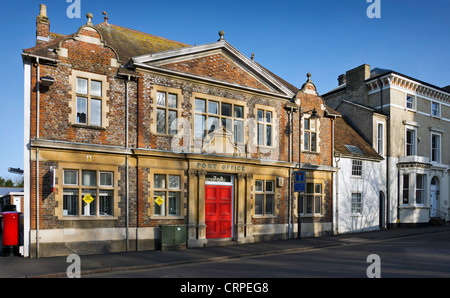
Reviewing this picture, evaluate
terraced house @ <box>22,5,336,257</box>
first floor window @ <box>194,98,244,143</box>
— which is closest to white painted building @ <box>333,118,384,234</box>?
terraced house @ <box>22,5,336,257</box>

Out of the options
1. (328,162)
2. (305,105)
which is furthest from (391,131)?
(305,105)

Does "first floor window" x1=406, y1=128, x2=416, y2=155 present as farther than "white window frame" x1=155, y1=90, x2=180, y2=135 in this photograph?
Yes

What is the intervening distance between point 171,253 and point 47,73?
8.21 m

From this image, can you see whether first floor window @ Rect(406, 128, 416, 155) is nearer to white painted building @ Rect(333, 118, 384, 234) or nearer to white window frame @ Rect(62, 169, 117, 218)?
white painted building @ Rect(333, 118, 384, 234)

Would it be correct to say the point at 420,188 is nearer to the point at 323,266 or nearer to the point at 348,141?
the point at 348,141

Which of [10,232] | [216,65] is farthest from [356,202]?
[10,232]

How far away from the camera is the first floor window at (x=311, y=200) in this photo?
1998cm

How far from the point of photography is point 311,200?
2042 centimetres

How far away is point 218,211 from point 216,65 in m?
6.97

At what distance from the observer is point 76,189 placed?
1380 cm

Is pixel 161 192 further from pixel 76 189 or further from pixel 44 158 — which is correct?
pixel 44 158

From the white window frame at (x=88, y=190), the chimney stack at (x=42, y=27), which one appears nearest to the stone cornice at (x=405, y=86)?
the white window frame at (x=88, y=190)

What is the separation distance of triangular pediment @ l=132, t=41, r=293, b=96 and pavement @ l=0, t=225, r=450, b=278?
7.60 m

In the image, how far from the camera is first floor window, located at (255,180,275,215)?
18391 mm
